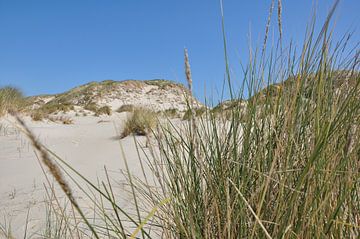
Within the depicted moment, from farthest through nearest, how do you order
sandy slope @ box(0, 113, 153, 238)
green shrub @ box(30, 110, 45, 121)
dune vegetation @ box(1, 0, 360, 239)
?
green shrub @ box(30, 110, 45, 121)
sandy slope @ box(0, 113, 153, 238)
dune vegetation @ box(1, 0, 360, 239)

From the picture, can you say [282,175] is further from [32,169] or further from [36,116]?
[36,116]

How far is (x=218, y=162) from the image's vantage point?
745 mm

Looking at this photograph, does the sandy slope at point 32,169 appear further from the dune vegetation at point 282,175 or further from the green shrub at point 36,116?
the green shrub at point 36,116

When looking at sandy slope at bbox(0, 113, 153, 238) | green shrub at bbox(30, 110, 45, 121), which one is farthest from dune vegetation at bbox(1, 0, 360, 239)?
green shrub at bbox(30, 110, 45, 121)

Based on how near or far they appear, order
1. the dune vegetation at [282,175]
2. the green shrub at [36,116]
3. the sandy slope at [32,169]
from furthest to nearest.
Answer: the green shrub at [36,116], the sandy slope at [32,169], the dune vegetation at [282,175]

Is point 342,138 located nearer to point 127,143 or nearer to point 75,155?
point 75,155

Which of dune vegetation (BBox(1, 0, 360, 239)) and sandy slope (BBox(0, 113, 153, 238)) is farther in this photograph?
sandy slope (BBox(0, 113, 153, 238))

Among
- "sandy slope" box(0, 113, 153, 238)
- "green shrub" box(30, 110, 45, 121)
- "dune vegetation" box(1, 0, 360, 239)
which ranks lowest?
"sandy slope" box(0, 113, 153, 238)

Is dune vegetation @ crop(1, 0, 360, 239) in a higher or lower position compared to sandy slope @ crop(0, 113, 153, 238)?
higher

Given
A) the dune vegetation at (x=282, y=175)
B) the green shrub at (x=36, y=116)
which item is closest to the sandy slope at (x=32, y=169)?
the dune vegetation at (x=282, y=175)

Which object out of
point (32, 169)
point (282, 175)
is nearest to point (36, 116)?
point (32, 169)

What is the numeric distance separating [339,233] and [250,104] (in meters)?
0.41

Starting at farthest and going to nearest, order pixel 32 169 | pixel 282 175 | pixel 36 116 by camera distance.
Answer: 1. pixel 36 116
2. pixel 32 169
3. pixel 282 175

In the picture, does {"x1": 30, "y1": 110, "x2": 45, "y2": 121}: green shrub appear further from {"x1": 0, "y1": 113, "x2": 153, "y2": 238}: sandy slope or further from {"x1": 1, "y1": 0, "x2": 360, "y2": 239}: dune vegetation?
{"x1": 1, "y1": 0, "x2": 360, "y2": 239}: dune vegetation
